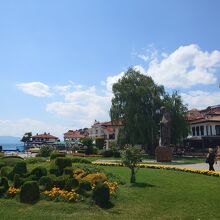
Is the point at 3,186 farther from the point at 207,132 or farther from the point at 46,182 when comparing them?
the point at 207,132

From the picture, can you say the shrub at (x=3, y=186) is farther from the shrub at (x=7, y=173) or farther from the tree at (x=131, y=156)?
the tree at (x=131, y=156)

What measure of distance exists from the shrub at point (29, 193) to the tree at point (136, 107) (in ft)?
107

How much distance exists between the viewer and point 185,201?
13.8 meters

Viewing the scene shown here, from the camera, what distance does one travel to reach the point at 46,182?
1499 centimetres

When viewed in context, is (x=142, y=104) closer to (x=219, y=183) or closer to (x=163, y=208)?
(x=219, y=183)

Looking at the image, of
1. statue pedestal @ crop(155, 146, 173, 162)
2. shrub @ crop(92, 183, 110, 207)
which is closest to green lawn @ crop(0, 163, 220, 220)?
shrub @ crop(92, 183, 110, 207)

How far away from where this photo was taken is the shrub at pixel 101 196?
13094mm

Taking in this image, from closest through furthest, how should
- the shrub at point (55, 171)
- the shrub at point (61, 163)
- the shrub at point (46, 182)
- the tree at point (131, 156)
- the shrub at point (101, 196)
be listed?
the shrub at point (101, 196) < the shrub at point (46, 182) < the shrub at point (55, 171) < the shrub at point (61, 163) < the tree at point (131, 156)

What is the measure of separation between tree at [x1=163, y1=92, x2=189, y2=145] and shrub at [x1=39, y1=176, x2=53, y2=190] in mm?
34182

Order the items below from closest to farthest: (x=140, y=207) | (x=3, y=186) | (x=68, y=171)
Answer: (x=140, y=207)
(x=3, y=186)
(x=68, y=171)

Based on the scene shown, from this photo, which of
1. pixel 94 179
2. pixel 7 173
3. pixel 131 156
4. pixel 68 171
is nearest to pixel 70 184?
pixel 94 179

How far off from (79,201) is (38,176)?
350 centimetres

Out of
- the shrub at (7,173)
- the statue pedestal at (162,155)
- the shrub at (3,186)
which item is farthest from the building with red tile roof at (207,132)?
the shrub at (3,186)

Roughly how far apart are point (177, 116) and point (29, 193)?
119ft
